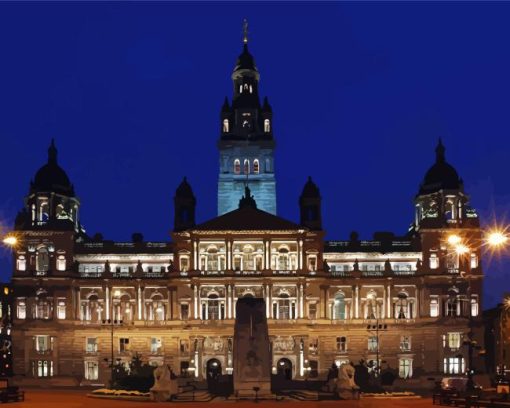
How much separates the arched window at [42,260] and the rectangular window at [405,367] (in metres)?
47.2

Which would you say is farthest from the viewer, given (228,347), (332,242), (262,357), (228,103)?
(228,103)

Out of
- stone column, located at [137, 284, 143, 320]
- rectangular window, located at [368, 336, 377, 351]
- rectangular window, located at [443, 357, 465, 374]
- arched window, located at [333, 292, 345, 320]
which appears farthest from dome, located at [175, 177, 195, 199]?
rectangular window, located at [443, 357, 465, 374]

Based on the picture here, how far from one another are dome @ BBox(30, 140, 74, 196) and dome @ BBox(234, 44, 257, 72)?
32.9m

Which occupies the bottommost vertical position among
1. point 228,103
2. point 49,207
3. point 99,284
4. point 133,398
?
point 133,398

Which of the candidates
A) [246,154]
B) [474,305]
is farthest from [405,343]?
[246,154]

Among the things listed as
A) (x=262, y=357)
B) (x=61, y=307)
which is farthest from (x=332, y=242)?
(x=262, y=357)

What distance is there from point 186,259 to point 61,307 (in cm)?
1723

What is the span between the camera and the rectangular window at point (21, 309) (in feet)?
441

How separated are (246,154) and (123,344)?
35.4m

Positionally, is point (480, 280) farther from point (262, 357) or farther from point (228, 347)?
point (262, 357)

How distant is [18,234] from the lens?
441 feet

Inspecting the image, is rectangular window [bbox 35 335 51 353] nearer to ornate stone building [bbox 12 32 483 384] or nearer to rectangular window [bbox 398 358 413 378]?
ornate stone building [bbox 12 32 483 384]

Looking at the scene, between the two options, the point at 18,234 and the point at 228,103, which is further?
the point at 228,103

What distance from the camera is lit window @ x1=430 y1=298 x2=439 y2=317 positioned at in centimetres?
13438
